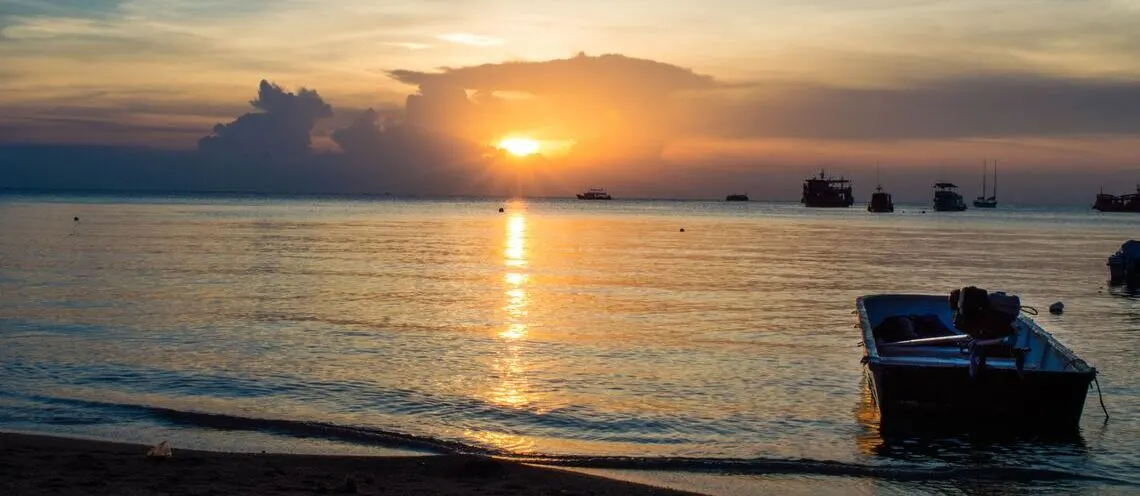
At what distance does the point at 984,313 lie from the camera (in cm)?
1595

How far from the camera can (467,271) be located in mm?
43844

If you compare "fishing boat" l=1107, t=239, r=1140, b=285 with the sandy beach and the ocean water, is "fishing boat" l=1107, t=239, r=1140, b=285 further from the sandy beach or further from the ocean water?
the sandy beach

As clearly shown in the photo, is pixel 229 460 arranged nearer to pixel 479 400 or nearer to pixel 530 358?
pixel 479 400

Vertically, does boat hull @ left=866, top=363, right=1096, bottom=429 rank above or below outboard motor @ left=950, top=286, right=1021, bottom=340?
below

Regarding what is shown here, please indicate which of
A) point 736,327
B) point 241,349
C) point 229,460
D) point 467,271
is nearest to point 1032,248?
point 467,271

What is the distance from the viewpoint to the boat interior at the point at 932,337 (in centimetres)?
1714

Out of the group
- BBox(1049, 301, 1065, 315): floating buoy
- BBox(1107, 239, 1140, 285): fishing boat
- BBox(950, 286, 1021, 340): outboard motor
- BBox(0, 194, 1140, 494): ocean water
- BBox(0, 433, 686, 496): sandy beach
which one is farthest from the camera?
BBox(1107, 239, 1140, 285): fishing boat

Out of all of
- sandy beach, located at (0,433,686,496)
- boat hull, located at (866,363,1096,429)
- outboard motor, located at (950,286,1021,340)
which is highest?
outboard motor, located at (950,286,1021,340)

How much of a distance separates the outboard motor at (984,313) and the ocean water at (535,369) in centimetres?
173

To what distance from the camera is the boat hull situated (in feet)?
49.0

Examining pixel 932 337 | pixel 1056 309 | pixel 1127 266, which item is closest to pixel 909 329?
pixel 932 337

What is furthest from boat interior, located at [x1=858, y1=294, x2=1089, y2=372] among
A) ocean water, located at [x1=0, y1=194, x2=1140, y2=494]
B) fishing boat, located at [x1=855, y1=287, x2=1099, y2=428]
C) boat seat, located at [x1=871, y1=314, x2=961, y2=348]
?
ocean water, located at [x1=0, y1=194, x2=1140, y2=494]

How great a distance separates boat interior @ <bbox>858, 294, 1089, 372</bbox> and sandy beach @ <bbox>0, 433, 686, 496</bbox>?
706cm

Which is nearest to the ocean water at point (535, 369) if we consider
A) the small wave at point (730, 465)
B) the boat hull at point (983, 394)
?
the small wave at point (730, 465)
